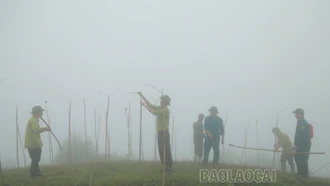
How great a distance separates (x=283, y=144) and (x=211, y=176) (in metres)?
4.48

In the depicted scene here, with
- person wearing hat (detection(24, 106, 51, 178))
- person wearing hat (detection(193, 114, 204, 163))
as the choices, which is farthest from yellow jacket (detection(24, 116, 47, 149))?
person wearing hat (detection(193, 114, 204, 163))

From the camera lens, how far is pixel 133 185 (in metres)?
Answer: 6.67

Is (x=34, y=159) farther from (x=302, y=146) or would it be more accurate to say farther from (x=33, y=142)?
(x=302, y=146)

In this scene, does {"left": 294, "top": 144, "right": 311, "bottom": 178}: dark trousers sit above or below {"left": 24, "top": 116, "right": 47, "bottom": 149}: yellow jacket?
below

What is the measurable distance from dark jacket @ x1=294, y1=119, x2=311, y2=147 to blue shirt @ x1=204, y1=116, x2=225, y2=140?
2.44 m

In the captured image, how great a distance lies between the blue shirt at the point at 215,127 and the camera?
9.25m

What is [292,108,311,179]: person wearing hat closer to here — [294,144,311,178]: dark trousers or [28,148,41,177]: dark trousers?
[294,144,311,178]: dark trousers

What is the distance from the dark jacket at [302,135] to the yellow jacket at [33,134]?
25.9 feet

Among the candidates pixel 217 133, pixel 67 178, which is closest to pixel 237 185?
pixel 217 133

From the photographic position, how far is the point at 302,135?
26.6ft

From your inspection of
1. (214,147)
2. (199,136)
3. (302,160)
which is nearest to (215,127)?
(214,147)

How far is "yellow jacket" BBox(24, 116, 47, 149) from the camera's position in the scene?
24.7ft

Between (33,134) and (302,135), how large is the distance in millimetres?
8359

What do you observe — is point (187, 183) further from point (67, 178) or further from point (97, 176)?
point (67, 178)
